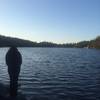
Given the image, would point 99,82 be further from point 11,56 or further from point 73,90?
point 11,56

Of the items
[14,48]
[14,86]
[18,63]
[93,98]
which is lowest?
[93,98]

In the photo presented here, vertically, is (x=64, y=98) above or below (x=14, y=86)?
below

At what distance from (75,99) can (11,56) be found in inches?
339

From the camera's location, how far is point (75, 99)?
60.8 feet

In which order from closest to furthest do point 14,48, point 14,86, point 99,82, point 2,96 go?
point 14,48
point 14,86
point 2,96
point 99,82

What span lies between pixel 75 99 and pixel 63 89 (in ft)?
12.1

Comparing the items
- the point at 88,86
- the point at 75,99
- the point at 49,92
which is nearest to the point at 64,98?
the point at 75,99

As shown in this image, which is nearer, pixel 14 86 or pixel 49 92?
pixel 14 86

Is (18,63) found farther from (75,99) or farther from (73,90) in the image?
(73,90)

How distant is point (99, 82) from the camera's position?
88.1ft

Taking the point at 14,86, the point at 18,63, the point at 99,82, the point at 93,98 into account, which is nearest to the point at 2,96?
the point at 14,86

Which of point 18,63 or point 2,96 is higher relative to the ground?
point 18,63

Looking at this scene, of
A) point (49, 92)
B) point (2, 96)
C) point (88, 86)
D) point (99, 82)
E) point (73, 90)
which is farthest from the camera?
point (99, 82)

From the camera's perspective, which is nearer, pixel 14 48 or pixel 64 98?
pixel 14 48
